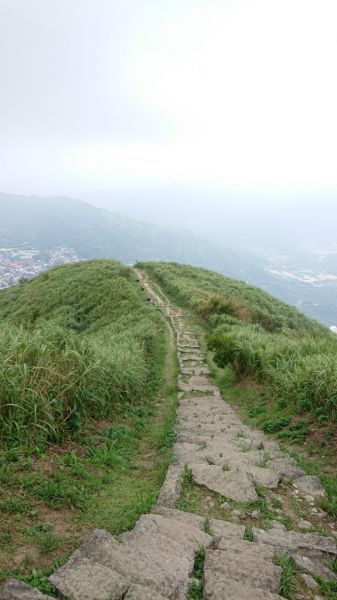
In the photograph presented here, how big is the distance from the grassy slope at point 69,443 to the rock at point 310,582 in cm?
175

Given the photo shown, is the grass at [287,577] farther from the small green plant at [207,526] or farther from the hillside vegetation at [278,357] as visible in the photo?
the hillside vegetation at [278,357]

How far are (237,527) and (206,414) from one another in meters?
4.86

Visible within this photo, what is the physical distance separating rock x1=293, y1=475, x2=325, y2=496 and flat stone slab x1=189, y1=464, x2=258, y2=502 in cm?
73

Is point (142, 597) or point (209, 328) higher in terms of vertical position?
point (142, 597)

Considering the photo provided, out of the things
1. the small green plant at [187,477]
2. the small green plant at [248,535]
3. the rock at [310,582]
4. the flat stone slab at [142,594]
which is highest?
the flat stone slab at [142,594]

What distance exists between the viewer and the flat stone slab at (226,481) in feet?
16.5

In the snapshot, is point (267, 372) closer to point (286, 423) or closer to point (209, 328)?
point (286, 423)

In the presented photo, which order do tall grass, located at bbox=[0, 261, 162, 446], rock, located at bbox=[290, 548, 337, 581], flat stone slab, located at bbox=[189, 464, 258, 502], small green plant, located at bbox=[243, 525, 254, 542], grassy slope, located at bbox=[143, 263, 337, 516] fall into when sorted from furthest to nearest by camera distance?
grassy slope, located at bbox=[143, 263, 337, 516]
tall grass, located at bbox=[0, 261, 162, 446]
flat stone slab, located at bbox=[189, 464, 258, 502]
small green plant, located at bbox=[243, 525, 254, 542]
rock, located at bbox=[290, 548, 337, 581]

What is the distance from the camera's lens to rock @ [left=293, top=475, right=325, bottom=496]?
17.6ft

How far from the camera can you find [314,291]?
6609 inches

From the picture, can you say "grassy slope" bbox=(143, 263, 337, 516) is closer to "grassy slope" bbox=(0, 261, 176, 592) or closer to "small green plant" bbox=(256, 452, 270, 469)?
"small green plant" bbox=(256, 452, 270, 469)

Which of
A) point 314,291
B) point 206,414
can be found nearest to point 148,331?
point 206,414

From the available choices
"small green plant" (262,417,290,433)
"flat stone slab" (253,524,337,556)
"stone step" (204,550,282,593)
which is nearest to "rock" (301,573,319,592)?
"stone step" (204,550,282,593)

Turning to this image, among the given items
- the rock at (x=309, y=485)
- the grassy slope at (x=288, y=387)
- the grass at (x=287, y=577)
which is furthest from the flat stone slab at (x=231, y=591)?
the rock at (x=309, y=485)
